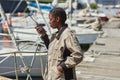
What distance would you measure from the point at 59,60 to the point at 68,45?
0.23 m

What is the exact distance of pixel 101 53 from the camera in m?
12.2

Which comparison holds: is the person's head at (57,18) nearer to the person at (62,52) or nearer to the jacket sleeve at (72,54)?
the person at (62,52)

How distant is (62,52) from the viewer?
4.44 m

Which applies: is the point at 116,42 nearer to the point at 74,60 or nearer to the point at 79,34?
the point at 79,34

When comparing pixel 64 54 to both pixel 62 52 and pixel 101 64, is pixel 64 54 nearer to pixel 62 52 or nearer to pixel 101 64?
pixel 62 52

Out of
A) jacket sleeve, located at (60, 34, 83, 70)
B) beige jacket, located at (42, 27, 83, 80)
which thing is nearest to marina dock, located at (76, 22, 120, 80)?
→ beige jacket, located at (42, 27, 83, 80)

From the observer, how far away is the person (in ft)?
14.3

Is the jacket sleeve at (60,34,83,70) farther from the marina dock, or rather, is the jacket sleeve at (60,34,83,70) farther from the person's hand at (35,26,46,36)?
the marina dock

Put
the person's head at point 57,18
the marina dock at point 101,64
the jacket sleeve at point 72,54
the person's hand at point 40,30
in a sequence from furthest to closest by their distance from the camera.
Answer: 1. the marina dock at point 101,64
2. the person's hand at point 40,30
3. the person's head at point 57,18
4. the jacket sleeve at point 72,54

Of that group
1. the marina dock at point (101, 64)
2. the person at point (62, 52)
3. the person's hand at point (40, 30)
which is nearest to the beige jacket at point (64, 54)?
the person at point (62, 52)

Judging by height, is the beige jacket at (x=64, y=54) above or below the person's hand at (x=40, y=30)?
below

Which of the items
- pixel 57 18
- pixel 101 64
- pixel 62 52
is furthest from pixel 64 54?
pixel 101 64

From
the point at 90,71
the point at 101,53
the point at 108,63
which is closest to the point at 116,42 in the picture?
the point at 101,53

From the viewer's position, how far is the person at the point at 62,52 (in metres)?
4.36
